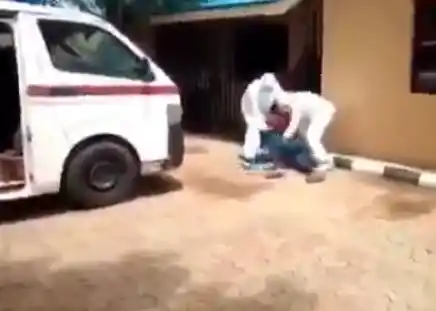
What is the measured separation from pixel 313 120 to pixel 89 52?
2.00 metres

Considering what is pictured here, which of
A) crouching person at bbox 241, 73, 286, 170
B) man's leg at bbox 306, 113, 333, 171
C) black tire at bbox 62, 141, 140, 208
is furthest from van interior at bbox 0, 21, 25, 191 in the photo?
man's leg at bbox 306, 113, 333, 171

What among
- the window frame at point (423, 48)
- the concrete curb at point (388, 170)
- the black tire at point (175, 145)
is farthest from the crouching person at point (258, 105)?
the window frame at point (423, 48)

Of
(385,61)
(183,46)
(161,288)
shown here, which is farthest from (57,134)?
(183,46)

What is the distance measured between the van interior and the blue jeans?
2.11 m

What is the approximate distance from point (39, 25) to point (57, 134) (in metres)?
0.74

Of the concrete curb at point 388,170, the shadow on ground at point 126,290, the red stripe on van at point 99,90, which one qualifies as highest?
the red stripe on van at point 99,90

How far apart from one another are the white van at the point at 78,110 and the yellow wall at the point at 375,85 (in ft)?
5.74

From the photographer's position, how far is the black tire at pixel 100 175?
15.0ft

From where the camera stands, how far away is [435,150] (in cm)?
532

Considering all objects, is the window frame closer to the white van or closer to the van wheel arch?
the white van

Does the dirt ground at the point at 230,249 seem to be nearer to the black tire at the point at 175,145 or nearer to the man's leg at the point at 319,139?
the black tire at the point at 175,145

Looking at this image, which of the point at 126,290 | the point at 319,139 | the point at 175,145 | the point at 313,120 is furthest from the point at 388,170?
the point at 126,290

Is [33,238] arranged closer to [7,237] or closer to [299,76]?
[7,237]

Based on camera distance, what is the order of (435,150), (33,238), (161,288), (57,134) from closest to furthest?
(161,288) < (33,238) < (57,134) < (435,150)
